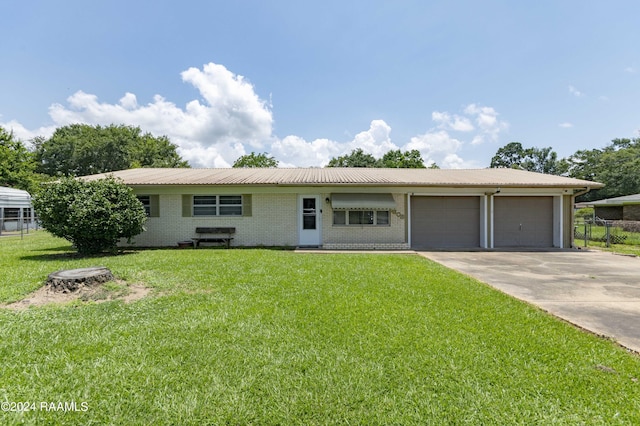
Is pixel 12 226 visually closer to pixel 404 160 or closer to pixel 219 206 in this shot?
pixel 219 206

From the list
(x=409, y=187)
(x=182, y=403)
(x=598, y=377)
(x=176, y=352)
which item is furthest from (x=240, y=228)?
(x=598, y=377)

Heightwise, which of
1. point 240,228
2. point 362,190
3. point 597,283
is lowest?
point 597,283

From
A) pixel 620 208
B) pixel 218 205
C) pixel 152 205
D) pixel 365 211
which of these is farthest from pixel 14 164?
pixel 620 208

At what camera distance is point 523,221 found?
1505 centimetres

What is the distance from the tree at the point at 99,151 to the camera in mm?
45906

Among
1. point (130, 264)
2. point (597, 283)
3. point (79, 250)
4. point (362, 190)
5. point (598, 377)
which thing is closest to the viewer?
point (598, 377)

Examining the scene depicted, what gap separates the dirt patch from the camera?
18.5ft

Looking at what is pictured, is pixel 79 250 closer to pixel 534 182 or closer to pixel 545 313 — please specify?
pixel 545 313

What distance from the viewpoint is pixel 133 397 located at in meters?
2.96

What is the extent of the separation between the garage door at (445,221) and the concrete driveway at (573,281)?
199 cm

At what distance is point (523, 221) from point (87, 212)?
18.4 m

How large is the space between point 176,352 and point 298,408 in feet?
6.13

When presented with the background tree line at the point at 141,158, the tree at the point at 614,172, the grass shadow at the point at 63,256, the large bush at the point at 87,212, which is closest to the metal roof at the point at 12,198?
the background tree line at the point at 141,158

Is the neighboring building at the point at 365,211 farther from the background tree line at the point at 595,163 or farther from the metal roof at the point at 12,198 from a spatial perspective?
the background tree line at the point at 595,163
